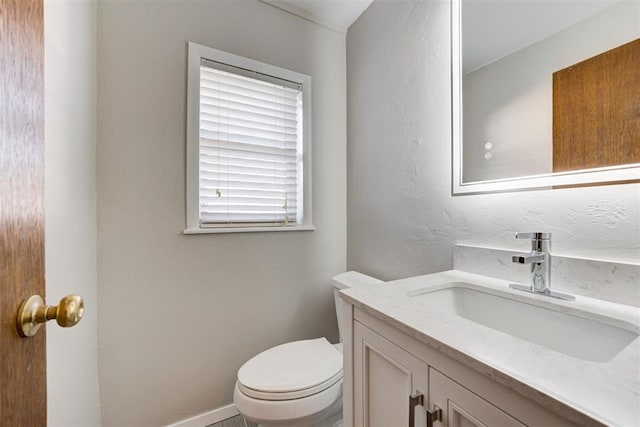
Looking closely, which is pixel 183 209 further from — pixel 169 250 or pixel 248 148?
pixel 248 148

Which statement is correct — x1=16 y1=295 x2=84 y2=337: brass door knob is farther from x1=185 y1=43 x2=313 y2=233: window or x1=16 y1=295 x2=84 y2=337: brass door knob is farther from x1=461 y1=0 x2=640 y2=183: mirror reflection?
x1=461 y1=0 x2=640 y2=183: mirror reflection

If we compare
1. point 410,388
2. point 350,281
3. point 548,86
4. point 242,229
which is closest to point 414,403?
point 410,388

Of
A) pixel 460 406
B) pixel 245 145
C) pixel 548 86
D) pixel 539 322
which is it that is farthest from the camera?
pixel 245 145

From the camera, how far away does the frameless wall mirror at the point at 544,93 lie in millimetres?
712

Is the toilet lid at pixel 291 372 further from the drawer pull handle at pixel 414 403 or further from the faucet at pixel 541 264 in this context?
the faucet at pixel 541 264

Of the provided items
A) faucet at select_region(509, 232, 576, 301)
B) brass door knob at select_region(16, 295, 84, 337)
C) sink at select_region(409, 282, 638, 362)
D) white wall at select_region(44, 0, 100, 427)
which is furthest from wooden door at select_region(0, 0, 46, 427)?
faucet at select_region(509, 232, 576, 301)

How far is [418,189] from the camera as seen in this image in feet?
4.15

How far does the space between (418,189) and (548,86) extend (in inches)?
22.4

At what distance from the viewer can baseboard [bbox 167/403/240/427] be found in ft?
4.47

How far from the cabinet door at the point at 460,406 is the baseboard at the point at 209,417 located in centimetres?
134

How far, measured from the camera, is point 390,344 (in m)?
0.66

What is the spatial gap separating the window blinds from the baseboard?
0.98 metres

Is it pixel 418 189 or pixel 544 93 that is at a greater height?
pixel 544 93

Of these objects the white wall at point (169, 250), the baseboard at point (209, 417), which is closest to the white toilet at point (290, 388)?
the white wall at point (169, 250)
